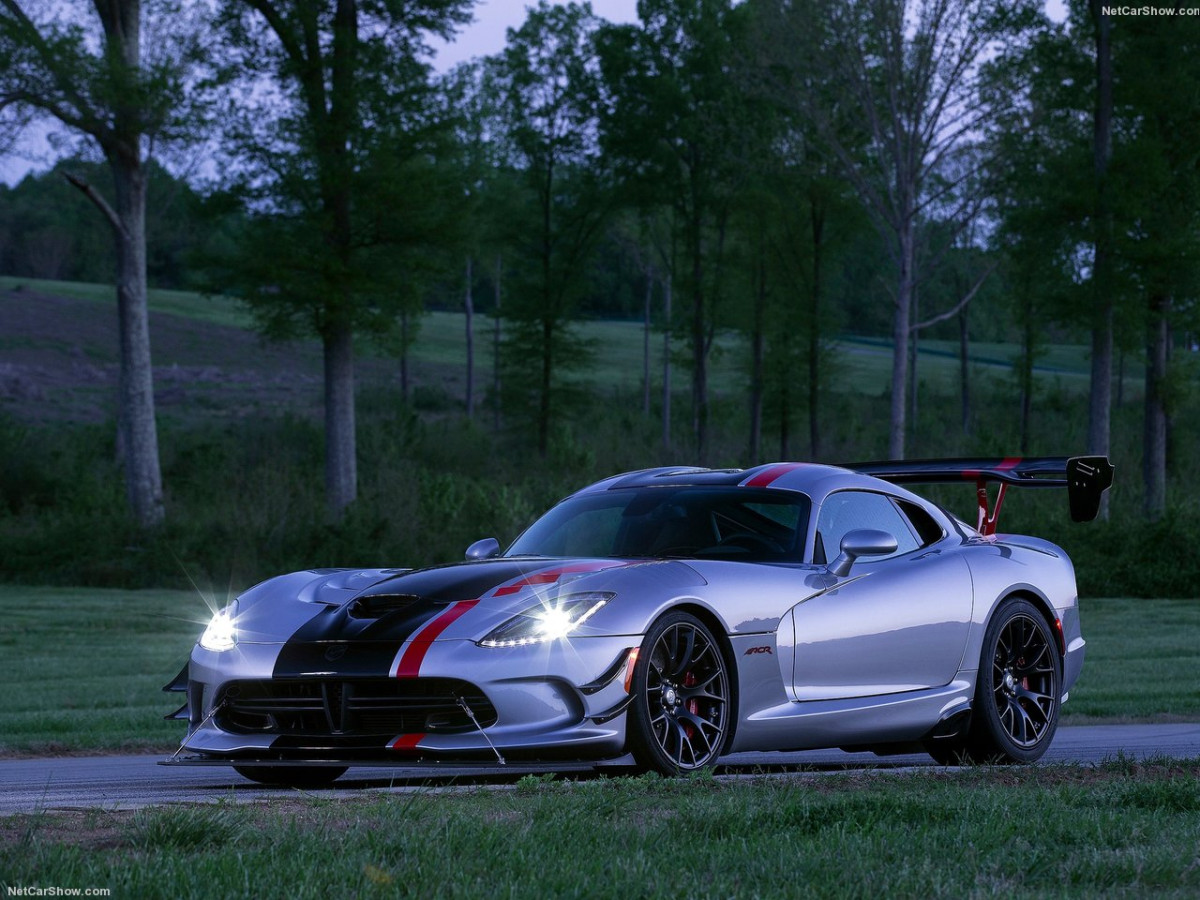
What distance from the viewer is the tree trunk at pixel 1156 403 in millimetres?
34688

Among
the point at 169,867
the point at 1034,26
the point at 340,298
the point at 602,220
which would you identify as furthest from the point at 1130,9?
the point at 169,867

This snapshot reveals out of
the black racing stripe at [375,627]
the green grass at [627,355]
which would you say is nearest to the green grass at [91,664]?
the black racing stripe at [375,627]

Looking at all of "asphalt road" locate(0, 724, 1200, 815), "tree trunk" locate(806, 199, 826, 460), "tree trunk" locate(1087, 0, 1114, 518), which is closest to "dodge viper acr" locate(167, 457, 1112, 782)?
"asphalt road" locate(0, 724, 1200, 815)

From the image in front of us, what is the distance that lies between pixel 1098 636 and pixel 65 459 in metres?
24.0

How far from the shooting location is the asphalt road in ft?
21.0

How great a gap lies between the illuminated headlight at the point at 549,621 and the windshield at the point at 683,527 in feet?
3.44

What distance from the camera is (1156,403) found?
36.8 metres

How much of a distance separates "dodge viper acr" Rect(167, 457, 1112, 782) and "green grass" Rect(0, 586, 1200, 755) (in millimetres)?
3689

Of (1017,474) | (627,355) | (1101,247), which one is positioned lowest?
(627,355)

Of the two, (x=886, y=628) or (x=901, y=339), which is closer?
(x=886, y=628)

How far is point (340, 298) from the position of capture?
31.0 metres

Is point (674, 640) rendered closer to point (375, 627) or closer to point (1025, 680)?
point (375, 627)

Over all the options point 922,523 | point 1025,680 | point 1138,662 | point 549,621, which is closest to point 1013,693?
point 1025,680

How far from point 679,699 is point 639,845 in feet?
8.02
